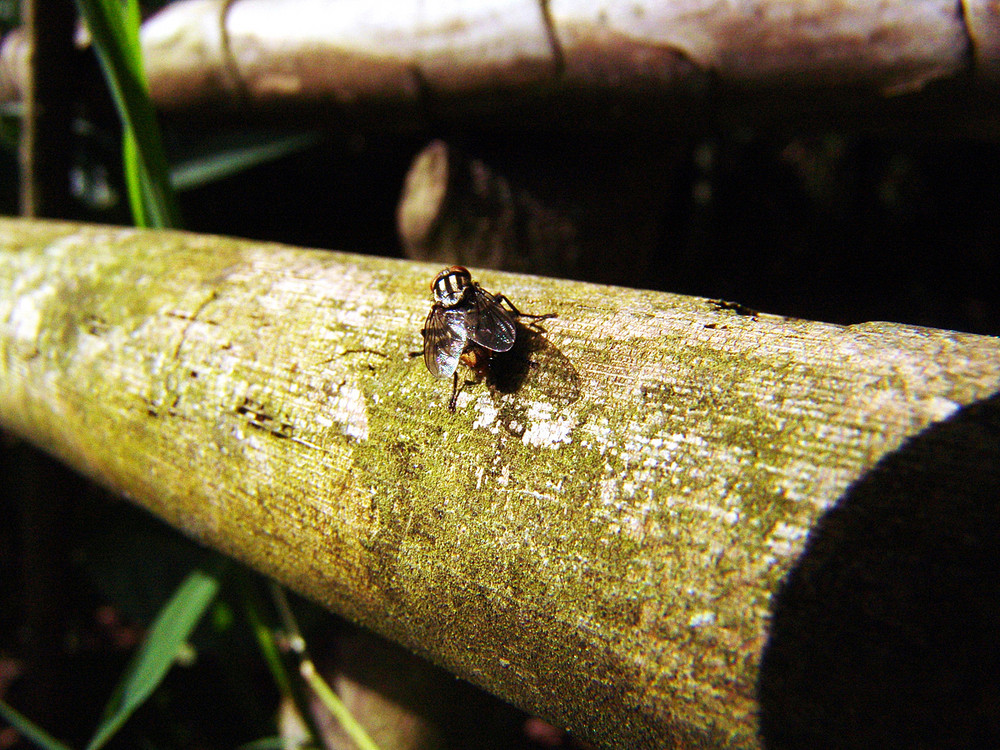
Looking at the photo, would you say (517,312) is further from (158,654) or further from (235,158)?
(235,158)

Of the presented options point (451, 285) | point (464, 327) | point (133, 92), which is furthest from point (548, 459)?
point (133, 92)

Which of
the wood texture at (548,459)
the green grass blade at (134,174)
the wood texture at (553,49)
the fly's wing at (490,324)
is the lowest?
the wood texture at (548,459)

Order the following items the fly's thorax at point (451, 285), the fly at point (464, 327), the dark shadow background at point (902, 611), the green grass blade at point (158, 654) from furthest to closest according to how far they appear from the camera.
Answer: the green grass blade at point (158, 654) → the fly's thorax at point (451, 285) → the fly at point (464, 327) → the dark shadow background at point (902, 611)

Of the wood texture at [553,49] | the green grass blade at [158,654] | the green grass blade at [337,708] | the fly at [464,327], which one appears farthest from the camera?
the green grass blade at [337,708]

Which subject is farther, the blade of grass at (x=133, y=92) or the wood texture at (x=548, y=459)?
the blade of grass at (x=133, y=92)

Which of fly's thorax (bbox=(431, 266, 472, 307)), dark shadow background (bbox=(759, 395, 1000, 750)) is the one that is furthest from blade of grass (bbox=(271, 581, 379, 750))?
dark shadow background (bbox=(759, 395, 1000, 750))

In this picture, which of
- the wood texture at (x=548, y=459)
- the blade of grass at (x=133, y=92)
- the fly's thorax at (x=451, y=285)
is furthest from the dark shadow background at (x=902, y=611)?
the blade of grass at (x=133, y=92)

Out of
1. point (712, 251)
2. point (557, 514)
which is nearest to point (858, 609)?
point (557, 514)

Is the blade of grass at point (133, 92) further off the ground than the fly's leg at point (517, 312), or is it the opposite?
the blade of grass at point (133, 92)

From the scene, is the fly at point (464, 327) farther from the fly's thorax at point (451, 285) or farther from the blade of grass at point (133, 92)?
the blade of grass at point (133, 92)
